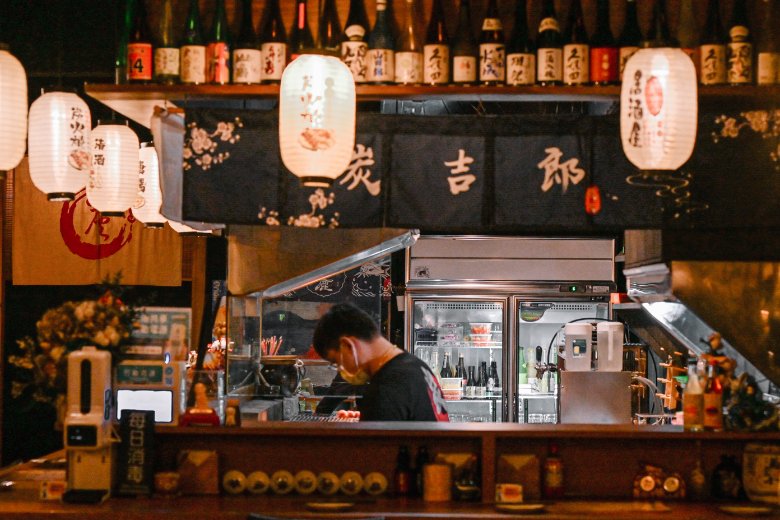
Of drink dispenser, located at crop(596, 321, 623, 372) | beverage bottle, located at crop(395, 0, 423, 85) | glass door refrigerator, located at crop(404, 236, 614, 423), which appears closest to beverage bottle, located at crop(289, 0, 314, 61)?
beverage bottle, located at crop(395, 0, 423, 85)

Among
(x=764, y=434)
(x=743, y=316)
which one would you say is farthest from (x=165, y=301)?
(x=764, y=434)

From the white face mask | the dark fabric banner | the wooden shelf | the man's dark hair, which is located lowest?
the white face mask

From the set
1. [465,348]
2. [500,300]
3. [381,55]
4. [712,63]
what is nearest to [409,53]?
[381,55]

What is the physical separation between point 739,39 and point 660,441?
2.05m

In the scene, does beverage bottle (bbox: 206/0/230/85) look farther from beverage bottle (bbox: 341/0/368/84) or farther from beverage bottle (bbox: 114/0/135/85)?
beverage bottle (bbox: 341/0/368/84)

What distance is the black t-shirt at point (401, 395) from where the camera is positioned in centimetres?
457

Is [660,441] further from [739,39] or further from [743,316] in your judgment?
[739,39]

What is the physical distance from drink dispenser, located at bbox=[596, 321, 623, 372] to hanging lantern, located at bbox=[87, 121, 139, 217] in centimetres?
425

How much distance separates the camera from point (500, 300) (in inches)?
316

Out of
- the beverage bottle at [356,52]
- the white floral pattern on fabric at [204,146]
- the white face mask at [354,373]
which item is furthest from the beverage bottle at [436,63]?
the white face mask at [354,373]

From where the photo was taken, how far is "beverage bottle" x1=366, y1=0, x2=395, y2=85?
4.21 m

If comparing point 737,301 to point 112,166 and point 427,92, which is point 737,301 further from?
point 112,166

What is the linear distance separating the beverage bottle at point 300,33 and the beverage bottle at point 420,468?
6.63ft

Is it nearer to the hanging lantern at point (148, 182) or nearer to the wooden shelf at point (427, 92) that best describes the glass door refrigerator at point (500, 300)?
the hanging lantern at point (148, 182)
